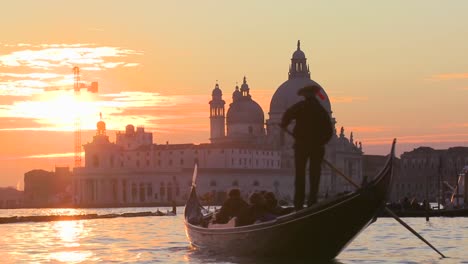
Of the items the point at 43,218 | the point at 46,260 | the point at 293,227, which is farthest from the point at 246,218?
the point at 43,218

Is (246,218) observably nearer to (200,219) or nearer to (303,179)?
(303,179)

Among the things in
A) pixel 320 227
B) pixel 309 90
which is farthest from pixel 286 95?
pixel 309 90

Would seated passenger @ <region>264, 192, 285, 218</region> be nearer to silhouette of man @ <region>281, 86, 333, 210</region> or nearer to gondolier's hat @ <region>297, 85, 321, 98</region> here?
silhouette of man @ <region>281, 86, 333, 210</region>

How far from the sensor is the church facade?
16988 centimetres

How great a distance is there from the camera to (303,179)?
22.4 metres

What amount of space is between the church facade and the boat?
428 ft

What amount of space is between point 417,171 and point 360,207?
17982 centimetres

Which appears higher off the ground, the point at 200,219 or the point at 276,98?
the point at 276,98

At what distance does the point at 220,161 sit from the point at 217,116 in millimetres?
21643

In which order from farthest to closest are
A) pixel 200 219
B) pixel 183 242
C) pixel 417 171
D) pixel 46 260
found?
pixel 417 171, pixel 183 242, pixel 200 219, pixel 46 260

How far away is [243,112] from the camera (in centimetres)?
18575

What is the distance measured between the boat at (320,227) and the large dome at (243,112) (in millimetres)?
160715

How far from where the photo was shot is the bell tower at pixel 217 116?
194m

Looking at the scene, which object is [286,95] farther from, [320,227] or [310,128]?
[310,128]
